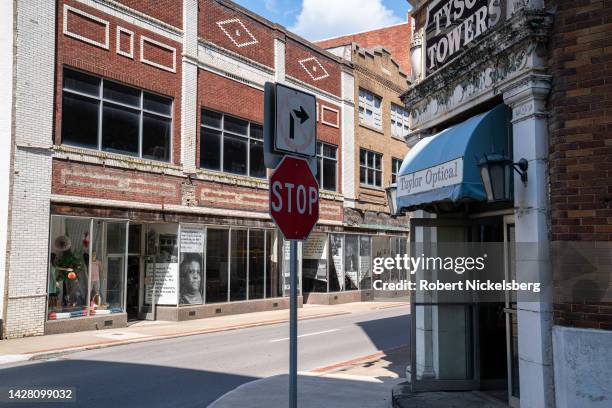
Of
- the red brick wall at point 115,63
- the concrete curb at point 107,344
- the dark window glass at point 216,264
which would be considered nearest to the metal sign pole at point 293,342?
the concrete curb at point 107,344

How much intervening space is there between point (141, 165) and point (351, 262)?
1301cm

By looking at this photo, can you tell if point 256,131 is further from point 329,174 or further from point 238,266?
point 329,174

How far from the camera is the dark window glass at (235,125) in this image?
22531 mm

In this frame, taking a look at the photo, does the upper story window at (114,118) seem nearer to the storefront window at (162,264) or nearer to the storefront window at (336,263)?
the storefront window at (162,264)

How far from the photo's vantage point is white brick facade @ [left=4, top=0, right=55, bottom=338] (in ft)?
50.6

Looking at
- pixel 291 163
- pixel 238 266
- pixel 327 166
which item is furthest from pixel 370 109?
pixel 291 163

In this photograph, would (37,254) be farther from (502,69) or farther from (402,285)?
(402,285)

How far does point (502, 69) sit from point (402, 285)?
26371 mm

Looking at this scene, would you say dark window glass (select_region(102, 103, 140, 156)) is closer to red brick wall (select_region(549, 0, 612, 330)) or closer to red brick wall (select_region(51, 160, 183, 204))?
red brick wall (select_region(51, 160, 183, 204))

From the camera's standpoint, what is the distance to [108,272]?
18.3 m

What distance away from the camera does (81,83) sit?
1742 cm

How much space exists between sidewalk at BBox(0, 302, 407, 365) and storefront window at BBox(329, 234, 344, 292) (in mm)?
3172

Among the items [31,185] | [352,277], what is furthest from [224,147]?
[352,277]

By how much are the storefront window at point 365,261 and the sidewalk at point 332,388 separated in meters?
17.5
